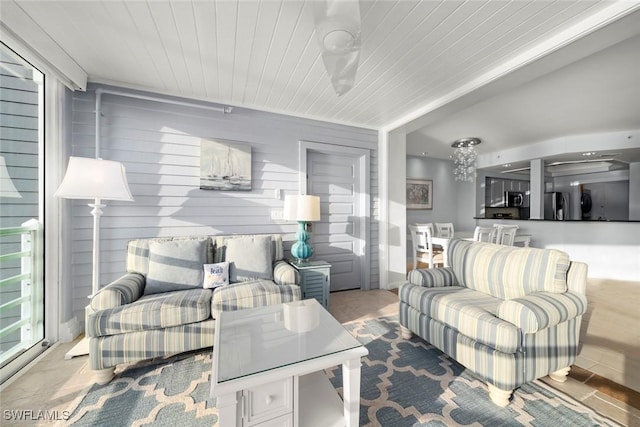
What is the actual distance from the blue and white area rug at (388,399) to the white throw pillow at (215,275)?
0.60m

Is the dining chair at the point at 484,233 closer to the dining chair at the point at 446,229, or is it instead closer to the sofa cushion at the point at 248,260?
the dining chair at the point at 446,229

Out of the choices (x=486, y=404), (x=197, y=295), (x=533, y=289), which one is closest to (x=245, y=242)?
(x=197, y=295)

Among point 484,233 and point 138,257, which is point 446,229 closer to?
point 484,233

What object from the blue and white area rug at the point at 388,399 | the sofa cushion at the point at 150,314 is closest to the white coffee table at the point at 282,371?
the blue and white area rug at the point at 388,399

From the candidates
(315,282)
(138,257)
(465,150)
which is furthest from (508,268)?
(465,150)

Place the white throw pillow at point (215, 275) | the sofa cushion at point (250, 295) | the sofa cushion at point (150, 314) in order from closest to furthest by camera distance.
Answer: the sofa cushion at point (150, 314) → the sofa cushion at point (250, 295) → the white throw pillow at point (215, 275)

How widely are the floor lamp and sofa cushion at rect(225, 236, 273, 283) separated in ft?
3.32

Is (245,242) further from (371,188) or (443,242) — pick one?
(443,242)

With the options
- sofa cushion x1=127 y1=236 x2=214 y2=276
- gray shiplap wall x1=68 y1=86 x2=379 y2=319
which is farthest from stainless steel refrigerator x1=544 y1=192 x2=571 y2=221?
sofa cushion x1=127 y1=236 x2=214 y2=276

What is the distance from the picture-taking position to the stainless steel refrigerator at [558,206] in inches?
303

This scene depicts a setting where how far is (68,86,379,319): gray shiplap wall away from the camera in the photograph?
7.97ft

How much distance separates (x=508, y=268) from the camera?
1993 mm

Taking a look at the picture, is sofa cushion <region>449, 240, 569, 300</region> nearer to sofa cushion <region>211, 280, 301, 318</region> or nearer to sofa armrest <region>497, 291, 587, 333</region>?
sofa armrest <region>497, 291, 587, 333</region>

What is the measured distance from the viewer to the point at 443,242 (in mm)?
3779
